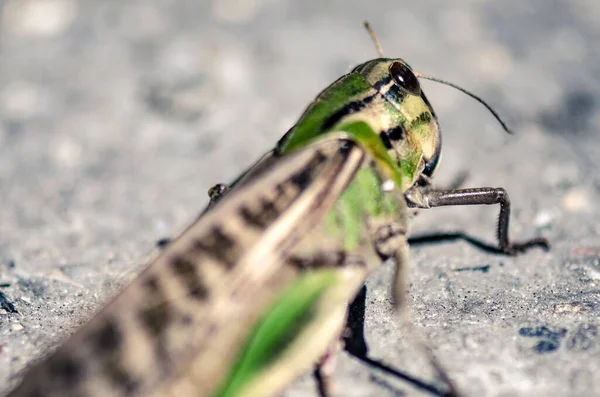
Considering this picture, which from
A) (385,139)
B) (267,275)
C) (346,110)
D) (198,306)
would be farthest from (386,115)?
(198,306)

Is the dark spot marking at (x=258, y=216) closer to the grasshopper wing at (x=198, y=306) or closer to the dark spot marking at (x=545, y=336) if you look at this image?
the grasshopper wing at (x=198, y=306)

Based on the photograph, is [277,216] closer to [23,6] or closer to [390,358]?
[390,358]

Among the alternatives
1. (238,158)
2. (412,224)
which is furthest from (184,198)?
(412,224)

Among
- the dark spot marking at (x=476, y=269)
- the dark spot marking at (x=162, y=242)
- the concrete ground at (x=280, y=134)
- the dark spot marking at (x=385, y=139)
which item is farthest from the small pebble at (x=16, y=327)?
the dark spot marking at (x=476, y=269)

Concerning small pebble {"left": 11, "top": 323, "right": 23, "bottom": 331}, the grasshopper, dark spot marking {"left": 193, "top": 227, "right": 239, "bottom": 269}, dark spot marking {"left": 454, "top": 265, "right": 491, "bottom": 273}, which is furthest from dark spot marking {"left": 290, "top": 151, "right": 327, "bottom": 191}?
small pebble {"left": 11, "top": 323, "right": 23, "bottom": 331}

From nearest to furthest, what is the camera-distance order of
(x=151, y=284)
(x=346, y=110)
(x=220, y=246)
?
(x=151, y=284), (x=220, y=246), (x=346, y=110)

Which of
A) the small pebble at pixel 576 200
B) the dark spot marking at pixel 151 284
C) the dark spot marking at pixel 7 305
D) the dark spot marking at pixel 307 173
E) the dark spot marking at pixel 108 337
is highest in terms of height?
the dark spot marking at pixel 7 305

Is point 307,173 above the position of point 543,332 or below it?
above

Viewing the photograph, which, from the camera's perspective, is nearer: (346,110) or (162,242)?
(346,110)

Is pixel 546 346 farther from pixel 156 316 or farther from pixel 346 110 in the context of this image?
pixel 156 316
